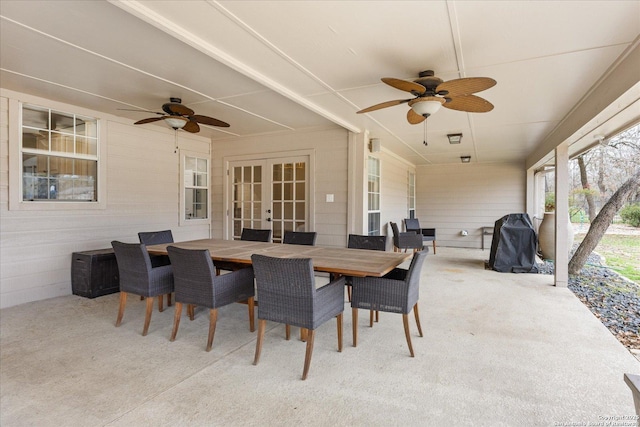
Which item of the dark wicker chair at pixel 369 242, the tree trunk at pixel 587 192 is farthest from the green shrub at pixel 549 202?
the dark wicker chair at pixel 369 242

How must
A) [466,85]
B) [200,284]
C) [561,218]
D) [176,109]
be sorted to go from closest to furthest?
[466,85] < [200,284] < [176,109] < [561,218]

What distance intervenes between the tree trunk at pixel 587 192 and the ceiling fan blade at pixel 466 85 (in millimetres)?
4784

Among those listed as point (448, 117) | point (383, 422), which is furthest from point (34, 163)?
point (448, 117)

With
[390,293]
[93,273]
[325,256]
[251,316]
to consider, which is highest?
[325,256]

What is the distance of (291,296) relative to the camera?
233 cm

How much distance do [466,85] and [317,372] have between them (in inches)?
94.1

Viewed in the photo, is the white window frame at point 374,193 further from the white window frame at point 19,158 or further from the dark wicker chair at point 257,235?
the white window frame at point 19,158

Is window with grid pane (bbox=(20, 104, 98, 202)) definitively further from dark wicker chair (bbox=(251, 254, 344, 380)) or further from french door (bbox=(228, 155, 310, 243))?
dark wicker chair (bbox=(251, 254, 344, 380))

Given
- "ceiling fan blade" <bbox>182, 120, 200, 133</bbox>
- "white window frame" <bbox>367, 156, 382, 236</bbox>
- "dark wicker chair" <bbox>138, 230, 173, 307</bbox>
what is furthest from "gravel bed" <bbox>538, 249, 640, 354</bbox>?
"ceiling fan blade" <bbox>182, 120, 200, 133</bbox>

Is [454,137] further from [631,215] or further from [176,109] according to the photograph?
[176,109]

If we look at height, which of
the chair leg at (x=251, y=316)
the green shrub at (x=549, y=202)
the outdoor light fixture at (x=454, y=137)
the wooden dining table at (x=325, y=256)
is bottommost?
the chair leg at (x=251, y=316)

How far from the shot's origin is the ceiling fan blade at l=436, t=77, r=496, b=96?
242 cm

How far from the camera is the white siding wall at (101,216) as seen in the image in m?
3.82

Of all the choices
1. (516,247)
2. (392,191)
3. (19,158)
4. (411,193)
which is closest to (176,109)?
(19,158)
